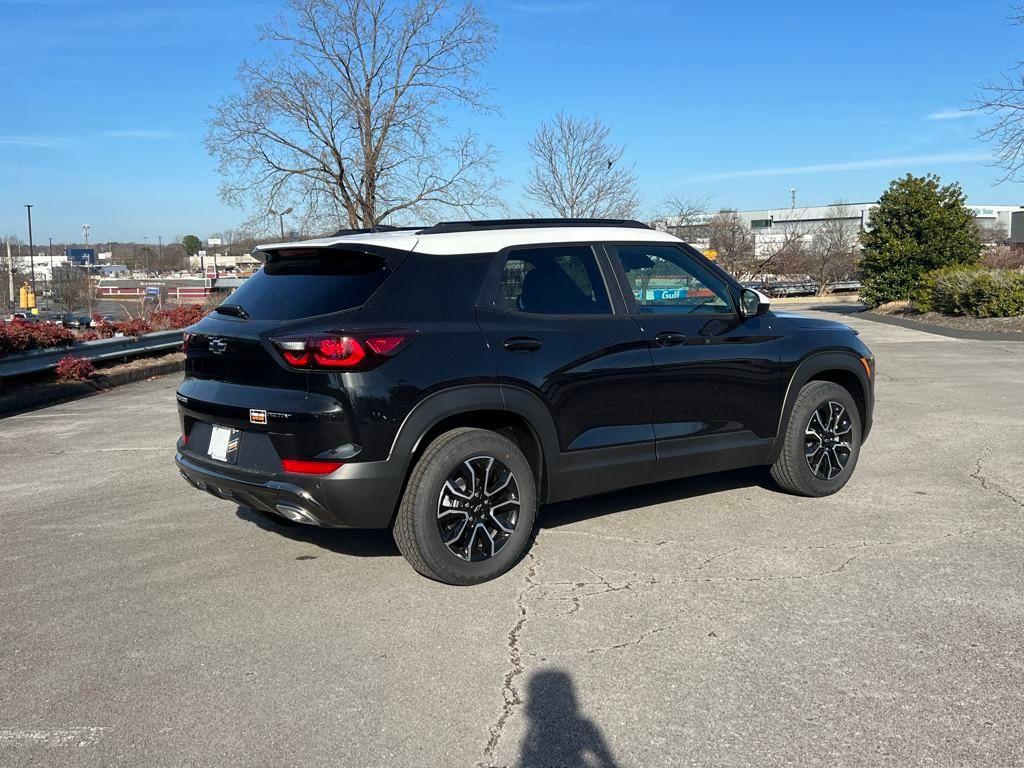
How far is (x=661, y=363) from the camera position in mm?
5047

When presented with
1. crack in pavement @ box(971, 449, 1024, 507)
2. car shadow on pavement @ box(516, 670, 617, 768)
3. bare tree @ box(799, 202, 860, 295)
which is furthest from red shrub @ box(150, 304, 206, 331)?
bare tree @ box(799, 202, 860, 295)

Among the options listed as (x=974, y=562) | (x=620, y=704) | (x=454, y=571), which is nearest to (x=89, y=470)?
(x=454, y=571)

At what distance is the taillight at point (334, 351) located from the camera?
4008mm

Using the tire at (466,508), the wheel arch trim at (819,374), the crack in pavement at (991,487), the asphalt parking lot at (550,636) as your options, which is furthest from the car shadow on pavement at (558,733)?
the crack in pavement at (991,487)

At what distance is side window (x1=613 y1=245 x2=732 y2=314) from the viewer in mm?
5211

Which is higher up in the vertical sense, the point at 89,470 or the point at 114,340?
the point at 114,340

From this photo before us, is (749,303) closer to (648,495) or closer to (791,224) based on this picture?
(648,495)

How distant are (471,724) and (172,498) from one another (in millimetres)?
3883

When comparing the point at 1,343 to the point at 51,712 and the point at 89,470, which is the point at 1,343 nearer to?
the point at 89,470

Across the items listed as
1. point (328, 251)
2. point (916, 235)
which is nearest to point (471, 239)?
point (328, 251)

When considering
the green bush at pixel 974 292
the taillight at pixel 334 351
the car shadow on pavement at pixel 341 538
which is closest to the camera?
the taillight at pixel 334 351

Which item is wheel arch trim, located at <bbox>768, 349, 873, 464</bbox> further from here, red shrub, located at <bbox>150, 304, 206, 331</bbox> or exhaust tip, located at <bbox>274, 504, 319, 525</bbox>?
red shrub, located at <bbox>150, 304, 206, 331</bbox>

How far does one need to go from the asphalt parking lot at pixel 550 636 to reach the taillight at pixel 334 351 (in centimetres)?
117

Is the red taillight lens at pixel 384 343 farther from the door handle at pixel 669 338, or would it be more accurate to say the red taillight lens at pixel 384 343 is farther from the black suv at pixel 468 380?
the door handle at pixel 669 338
